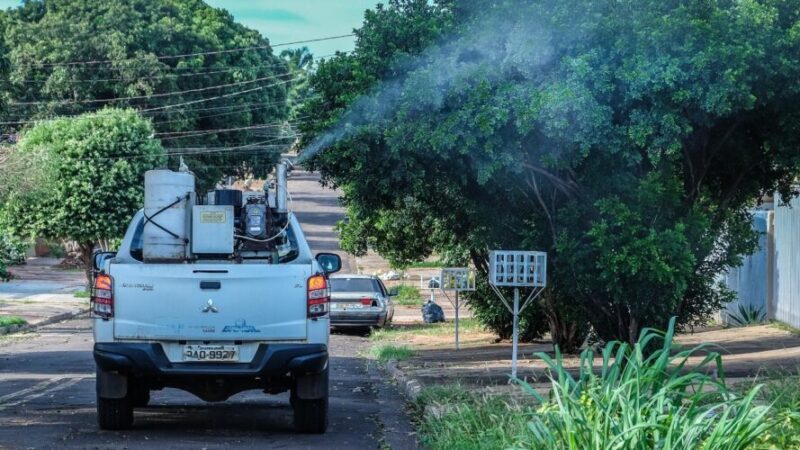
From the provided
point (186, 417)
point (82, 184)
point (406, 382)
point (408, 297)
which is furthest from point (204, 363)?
point (408, 297)

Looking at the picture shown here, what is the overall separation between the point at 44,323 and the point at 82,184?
29.7ft

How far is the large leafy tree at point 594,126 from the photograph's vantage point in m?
14.1

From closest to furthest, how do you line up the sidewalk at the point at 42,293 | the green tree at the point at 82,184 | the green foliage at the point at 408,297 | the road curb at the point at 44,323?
the road curb at the point at 44,323 < the sidewalk at the point at 42,293 < the green tree at the point at 82,184 < the green foliage at the point at 408,297

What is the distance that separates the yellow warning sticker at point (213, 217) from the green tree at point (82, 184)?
94.5 ft

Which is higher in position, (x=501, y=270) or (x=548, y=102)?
(x=548, y=102)

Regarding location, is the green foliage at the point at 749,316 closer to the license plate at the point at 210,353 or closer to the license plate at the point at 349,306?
the license plate at the point at 349,306

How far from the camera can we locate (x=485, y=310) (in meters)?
25.7

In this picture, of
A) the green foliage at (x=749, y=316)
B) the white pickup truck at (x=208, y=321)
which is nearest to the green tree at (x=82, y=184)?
the green foliage at (x=749, y=316)

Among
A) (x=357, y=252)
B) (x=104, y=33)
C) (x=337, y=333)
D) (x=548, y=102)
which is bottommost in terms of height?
(x=337, y=333)

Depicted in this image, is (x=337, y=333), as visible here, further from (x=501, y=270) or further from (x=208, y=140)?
(x=208, y=140)

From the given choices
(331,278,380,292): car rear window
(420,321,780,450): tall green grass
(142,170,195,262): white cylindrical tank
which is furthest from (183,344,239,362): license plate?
(331,278,380,292): car rear window

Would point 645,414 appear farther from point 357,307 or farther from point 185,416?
point 357,307

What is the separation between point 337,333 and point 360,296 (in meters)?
1.81

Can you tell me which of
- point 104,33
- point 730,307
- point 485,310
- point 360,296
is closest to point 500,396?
point 485,310
